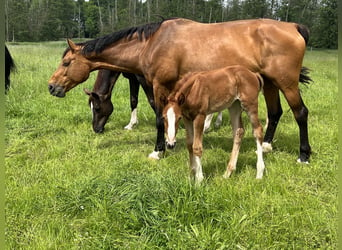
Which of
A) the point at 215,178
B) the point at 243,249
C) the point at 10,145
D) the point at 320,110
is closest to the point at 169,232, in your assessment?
the point at 243,249

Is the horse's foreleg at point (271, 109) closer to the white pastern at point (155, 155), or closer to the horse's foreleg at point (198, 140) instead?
the white pastern at point (155, 155)

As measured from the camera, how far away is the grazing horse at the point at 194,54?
14.6 feet

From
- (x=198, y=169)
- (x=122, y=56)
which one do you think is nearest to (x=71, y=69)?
(x=122, y=56)

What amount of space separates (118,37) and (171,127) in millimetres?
2457

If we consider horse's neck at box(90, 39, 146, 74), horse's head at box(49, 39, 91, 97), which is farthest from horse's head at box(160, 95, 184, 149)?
horse's head at box(49, 39, 91, 97)

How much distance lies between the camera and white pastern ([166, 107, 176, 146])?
317 cm

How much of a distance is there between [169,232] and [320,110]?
5.98m

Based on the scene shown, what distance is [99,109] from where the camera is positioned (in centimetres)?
617

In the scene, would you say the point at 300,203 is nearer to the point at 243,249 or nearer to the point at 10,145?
the point at 243,249

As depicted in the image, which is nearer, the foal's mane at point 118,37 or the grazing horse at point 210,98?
the grazing horse at point 210,98

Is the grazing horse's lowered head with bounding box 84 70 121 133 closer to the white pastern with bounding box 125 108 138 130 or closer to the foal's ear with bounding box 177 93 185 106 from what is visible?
the white pastern with bounding box 125 108 138 130

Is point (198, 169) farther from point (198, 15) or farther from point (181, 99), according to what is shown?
point (198, 15)

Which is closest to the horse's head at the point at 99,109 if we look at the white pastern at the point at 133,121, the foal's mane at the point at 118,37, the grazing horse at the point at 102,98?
the grazing horse at the point at 102,98

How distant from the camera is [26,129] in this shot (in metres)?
5.89
